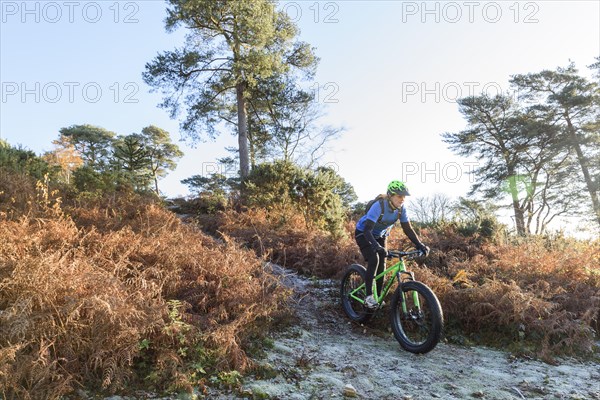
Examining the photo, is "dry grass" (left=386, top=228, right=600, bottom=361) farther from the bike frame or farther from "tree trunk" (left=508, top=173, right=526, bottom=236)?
"tree trunk" (left=508, top=173, right=526, bottom=236)

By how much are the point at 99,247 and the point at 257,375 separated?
3156mm

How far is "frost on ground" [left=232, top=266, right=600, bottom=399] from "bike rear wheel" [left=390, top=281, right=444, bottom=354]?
198mm

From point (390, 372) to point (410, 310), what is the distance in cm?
101

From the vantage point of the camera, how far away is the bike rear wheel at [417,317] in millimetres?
4863

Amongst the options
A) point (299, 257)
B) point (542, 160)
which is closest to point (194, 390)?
point (299, 257)

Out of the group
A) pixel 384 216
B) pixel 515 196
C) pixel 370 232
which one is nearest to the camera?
pixel 370 232

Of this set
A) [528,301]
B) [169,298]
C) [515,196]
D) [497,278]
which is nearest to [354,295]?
[528,301]

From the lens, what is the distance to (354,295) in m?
6.42

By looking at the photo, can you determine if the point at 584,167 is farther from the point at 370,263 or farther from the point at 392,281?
the point at 370,263

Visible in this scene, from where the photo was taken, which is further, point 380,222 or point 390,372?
point 380,222

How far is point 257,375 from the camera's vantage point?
13.4ft

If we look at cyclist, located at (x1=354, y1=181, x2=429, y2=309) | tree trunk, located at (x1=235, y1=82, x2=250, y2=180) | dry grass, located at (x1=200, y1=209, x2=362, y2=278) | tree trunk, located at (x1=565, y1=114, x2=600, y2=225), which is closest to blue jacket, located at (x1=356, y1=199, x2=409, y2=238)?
cyclist, located at (x1=354, y1=181, x2=429, y2=309)

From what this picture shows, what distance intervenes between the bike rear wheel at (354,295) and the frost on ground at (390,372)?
0.25 m

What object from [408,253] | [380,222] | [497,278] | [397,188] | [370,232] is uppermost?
[397,188]
